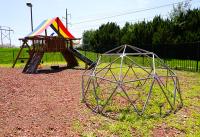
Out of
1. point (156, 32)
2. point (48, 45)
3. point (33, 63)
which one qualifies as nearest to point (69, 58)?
point (48, 45)

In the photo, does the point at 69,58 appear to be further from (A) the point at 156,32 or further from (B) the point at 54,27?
(A) the point at 156,32

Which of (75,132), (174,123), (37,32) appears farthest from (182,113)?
(37,32)

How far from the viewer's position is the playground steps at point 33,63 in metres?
17.3

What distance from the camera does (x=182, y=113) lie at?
7.38 meters

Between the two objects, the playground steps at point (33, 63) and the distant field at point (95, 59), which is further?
the distant field at point (95, 59)

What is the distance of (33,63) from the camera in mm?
18203

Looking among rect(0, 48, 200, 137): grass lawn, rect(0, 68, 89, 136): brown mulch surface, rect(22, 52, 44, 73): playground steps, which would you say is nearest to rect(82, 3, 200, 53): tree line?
rect(22, 52, 44, 73): playground steps

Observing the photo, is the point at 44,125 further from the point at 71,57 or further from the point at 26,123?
the point at 71,57

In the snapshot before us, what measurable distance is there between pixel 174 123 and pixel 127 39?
93.6 ft

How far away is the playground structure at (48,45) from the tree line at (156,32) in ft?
28.1

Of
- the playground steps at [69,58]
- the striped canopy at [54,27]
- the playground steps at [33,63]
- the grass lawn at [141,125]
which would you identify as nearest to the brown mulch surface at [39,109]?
the grass lawn at [141,125]

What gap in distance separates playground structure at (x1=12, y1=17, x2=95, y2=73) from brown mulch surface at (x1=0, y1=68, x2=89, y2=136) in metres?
7.14

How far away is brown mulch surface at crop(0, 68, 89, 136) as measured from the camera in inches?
235

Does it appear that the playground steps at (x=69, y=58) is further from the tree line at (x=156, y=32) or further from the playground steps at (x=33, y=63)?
the tree line at (x=156, y=32)
